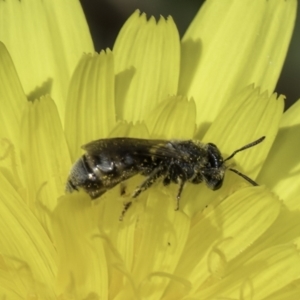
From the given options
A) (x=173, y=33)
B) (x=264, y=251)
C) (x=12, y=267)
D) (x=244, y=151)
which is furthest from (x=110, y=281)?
(x=173, y=33)

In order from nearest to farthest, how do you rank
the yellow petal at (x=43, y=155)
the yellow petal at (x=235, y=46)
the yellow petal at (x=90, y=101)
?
the yellow petal at (x=43, y=155) → the yellow petal at (x=90, y=101) → the yellow petal at (x=235, y=46)

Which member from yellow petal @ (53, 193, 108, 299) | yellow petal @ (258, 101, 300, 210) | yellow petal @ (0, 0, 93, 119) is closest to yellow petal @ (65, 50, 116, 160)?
yellow petal @ (0, 0, 93, 119)

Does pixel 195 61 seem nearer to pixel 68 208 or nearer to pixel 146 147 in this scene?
pixel 146 147

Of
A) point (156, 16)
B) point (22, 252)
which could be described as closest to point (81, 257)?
point (22, 252)

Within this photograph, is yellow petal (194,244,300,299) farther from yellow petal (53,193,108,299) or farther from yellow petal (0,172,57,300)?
yellow petal (0,172,57,300)

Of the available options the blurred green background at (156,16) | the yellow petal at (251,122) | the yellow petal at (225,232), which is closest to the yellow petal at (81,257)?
the yellow petal at (225,232)

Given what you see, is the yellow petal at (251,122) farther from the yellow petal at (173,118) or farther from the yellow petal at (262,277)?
the yellow petal at (262,277)
